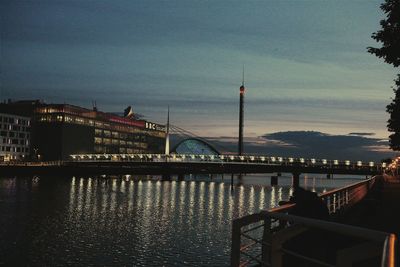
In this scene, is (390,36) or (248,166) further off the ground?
(390,36)

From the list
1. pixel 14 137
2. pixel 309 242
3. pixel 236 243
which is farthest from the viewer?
pixel 14 137

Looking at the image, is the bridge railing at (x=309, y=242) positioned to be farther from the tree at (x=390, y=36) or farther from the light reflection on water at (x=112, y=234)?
the light reflection on water at (x=112, y=234)

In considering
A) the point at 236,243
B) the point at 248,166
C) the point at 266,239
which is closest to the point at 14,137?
the point at 248,166

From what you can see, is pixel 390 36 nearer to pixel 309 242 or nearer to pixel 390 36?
pixel 390 36

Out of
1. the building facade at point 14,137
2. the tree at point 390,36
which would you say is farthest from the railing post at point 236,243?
the building facade at point 14,137

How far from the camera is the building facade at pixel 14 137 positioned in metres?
163

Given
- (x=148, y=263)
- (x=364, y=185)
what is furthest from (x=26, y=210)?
(x=364, y=185)

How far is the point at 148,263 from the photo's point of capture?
28484 millimetres

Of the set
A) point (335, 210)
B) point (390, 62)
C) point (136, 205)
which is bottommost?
point (136, 205)

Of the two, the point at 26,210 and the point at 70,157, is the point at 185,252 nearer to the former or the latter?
the point at 26,210

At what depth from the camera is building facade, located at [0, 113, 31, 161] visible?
163 m

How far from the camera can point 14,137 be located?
169125 mm

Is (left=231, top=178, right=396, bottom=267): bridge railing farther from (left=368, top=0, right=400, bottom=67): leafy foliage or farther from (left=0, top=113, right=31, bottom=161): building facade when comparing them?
(left=0, top=113, right=31, bottom=161): building facade

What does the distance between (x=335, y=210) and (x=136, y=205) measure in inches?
1934
